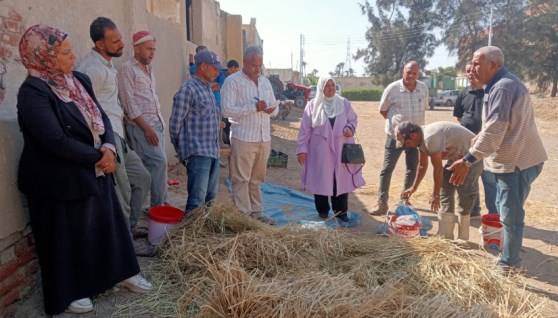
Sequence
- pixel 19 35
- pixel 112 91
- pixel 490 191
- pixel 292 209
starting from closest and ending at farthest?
pixel 19 35 → pixel 112 91 → pixel 490 191 → pixel 292 209

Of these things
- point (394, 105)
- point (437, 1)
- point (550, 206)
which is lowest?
point (550, 206)

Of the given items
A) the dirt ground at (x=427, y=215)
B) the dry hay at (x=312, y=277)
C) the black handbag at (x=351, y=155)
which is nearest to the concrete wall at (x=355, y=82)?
the dirt ground at (x=427, y=215)

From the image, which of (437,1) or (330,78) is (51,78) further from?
(437,1)

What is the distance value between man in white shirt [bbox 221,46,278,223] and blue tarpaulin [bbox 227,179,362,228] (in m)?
0.74

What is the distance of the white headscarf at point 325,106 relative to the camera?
4.64m

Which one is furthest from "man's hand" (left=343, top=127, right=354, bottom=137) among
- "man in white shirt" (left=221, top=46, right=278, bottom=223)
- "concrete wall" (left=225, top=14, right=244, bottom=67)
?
"concrete wall" (left=225, top=14, right=244, bottom=67)

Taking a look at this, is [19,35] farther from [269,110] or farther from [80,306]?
[269,110]

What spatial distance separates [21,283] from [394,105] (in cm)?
425

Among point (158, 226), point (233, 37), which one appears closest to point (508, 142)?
point (158, 226)

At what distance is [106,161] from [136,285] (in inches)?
33.7

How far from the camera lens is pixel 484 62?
3.32 metres

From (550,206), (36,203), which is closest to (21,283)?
(36,203)

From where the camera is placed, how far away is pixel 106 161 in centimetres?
248

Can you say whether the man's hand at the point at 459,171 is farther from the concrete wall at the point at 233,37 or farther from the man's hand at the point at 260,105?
the concrete wall at the point at 233,37
